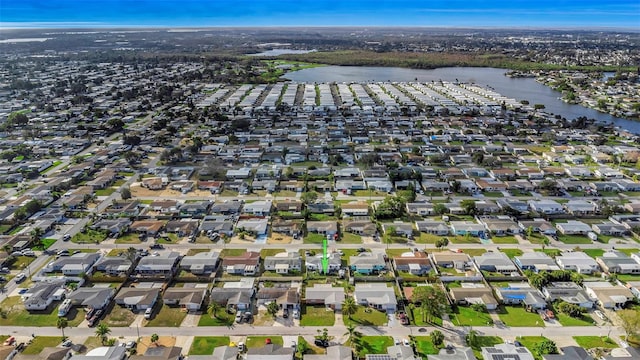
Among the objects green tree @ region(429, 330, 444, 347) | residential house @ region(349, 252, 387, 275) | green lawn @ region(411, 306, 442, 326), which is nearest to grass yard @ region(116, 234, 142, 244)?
residential house @ region(349, 252, 387, 275)

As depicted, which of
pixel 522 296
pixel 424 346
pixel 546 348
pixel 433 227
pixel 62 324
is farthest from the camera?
pixel 433 227

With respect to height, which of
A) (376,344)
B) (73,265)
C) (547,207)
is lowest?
(376,344)

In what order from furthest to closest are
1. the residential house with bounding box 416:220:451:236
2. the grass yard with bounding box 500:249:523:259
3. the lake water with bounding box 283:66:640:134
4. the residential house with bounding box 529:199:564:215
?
1. the lake water with bounding box 283:66:640:134
2. the residential house with bounding box 529:199:564:215
3. the residential house with bounding box 416:220:451:236
4. the grass yard with bounding box 500:249:523:259

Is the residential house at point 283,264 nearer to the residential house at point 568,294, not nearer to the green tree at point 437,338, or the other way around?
the green tree at point 437,338

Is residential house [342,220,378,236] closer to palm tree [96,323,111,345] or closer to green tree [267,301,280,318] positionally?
green tree [267,301,280,318]

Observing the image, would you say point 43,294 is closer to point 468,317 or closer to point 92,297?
point 92,297

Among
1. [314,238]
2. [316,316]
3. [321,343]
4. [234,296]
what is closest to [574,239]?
[314,238]
